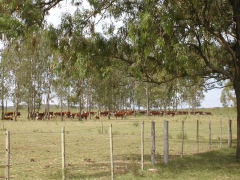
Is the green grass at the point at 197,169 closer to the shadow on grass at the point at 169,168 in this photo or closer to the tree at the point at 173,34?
the shadow on grass at the point at 169,168

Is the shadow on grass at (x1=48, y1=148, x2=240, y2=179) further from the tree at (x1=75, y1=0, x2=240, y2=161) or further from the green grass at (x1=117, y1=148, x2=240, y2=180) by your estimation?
the tree at (x1=75, y1=0, x2=240, y2=161)

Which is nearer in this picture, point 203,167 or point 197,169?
point 197,169

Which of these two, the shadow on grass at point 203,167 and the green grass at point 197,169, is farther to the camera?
the shadow on grass at point 203,167

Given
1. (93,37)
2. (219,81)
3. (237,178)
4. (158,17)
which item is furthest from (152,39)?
(219,81)

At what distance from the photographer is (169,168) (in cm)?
1095

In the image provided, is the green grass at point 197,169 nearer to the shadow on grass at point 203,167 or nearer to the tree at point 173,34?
the shadow on grass at point 203,167

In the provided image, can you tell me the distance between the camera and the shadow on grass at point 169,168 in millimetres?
9945

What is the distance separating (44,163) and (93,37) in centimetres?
523

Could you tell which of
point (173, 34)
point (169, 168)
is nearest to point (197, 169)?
point (169, 168)

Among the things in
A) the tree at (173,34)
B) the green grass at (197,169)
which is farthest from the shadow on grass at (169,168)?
the tree at (173,34)

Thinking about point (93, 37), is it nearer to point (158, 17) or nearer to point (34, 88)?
point (158, 17)

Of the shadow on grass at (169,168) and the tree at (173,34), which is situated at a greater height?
the tree at (173,34)

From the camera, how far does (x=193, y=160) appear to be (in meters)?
12.8

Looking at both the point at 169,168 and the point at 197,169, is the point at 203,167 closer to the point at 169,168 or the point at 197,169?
the point at 197,169
